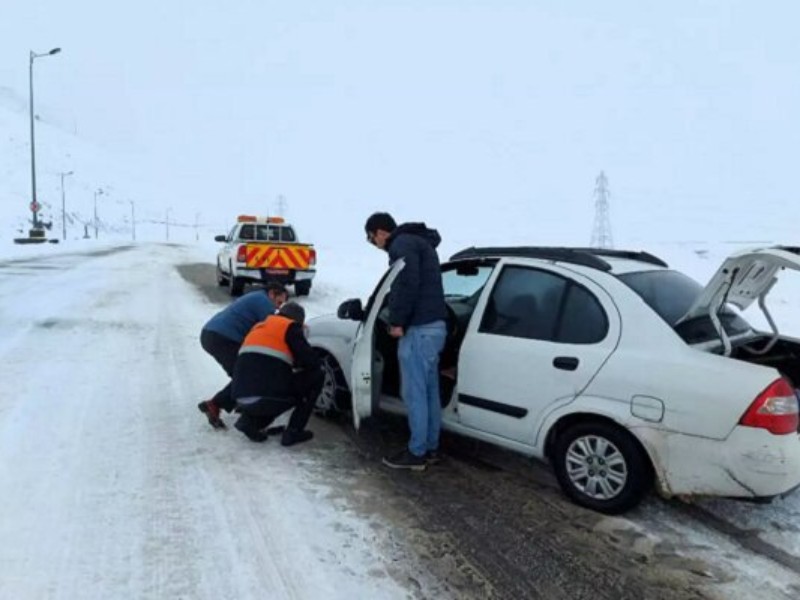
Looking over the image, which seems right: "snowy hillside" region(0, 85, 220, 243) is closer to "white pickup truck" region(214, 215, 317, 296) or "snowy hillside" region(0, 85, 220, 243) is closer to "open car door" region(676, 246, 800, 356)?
"white pickup truck" region(214, 215, 317, 296)

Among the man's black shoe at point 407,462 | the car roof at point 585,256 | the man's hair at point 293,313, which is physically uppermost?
the car roof at point 585,256

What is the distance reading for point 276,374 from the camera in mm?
4867

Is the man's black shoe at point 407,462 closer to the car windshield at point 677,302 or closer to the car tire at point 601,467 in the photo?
the car tire at point 601,467

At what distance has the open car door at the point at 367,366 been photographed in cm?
464

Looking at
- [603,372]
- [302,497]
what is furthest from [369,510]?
[603,372]

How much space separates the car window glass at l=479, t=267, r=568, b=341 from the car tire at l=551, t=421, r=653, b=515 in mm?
612

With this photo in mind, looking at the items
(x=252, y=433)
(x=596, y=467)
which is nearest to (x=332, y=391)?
(x=252, y=433)

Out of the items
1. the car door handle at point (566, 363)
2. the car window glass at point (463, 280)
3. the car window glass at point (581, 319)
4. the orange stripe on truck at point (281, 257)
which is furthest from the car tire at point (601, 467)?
the orange stripe on truck at point (281, 257)

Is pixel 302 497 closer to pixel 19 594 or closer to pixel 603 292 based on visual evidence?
pixel 19 594

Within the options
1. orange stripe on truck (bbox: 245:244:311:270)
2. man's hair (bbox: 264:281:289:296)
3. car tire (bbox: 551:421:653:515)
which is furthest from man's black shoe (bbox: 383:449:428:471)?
orange stripe on truck (bbox: 245:244:311:270)

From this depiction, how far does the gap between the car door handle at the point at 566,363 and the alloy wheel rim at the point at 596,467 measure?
40cm

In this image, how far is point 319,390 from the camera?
5094 millimetres

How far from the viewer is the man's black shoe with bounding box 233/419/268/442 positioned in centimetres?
500

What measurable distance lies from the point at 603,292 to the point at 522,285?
22.0 inches
